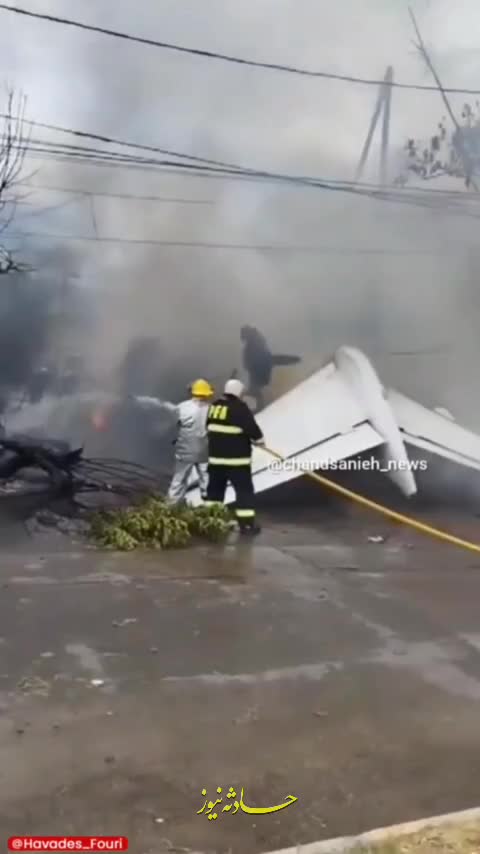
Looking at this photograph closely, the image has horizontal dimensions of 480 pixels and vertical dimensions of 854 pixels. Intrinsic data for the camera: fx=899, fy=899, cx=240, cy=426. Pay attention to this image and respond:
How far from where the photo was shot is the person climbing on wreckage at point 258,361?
31.7 feet

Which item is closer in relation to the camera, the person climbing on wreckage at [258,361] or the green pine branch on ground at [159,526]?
the green pine branch on ground at [159,526]

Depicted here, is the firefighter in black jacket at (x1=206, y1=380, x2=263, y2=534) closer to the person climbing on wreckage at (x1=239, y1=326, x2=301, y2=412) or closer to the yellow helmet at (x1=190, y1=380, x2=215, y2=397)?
the yellow helmet at (x1=190, y1=380, x2=215, y2=397)

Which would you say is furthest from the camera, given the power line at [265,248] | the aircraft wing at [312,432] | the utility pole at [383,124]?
the utility pole at [383,124]

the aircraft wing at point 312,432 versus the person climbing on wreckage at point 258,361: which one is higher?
the person climbing on wreckage at point 258,361

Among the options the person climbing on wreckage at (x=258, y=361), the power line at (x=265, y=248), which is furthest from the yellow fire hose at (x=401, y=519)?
the power line at (x=265, y=248)

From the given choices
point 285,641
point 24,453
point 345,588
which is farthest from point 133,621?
point 24,453

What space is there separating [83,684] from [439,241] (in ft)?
25.6

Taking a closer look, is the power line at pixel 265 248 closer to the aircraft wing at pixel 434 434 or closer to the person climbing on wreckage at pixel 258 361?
the person climbing on wreckage at pixel 258 361

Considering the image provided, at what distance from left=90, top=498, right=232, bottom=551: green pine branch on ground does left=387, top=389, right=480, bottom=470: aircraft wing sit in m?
2.08

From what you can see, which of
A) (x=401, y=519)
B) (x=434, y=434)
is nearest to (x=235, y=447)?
(x=401, y=519)

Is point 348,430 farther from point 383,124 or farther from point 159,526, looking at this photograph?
point 383,124

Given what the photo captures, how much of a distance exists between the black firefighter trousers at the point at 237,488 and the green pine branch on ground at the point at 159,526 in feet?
0.39

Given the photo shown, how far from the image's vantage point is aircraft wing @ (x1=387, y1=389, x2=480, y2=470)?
7.47m

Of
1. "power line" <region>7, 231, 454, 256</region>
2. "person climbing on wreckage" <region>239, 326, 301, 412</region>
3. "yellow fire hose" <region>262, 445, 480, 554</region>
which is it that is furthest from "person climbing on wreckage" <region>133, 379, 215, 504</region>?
"power line" <region>7, 231, 454, 256</region>
